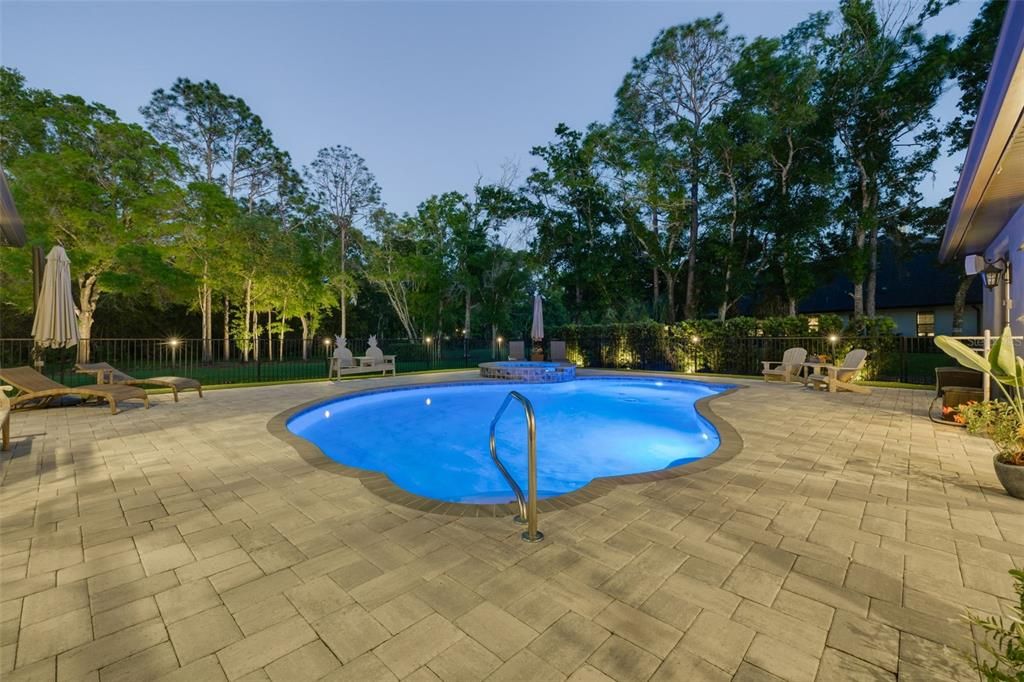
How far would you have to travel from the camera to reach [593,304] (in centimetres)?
2183

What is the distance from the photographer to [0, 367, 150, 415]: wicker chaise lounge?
249 inches

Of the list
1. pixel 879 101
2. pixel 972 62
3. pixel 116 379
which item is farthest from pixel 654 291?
pixel 116 379

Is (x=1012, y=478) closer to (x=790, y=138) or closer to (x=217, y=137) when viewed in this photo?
(x=790, y=138)

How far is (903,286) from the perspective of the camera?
2245 cm

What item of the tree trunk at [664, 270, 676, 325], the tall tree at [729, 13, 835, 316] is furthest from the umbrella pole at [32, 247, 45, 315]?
the tall tree at [729, 13, 835, 316]

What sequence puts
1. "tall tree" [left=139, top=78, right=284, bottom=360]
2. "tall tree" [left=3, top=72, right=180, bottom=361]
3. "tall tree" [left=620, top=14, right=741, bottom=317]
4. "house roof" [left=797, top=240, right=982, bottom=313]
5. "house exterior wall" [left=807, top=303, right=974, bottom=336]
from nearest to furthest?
1. "tall tree" [left=3, top=72, right=180, bottom=361]
2. "tall tree" [left=620, top=14, right=741, bottom=317]
3. "tall tree" [left=139, top=78, right=284, bottom=360]
4. "house roof" [left=797, top=240, right=982, bottom=313]
5. "house exterior wall" [left=807, top=303, right=974, bottom=336]

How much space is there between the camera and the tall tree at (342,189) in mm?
20141

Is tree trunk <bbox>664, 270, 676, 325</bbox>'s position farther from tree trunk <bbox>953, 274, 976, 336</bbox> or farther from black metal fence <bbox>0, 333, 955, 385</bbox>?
tree trunk <bbox>953, 274, 976, 336</bbox>

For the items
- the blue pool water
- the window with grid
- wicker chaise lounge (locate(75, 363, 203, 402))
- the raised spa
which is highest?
the window with grid

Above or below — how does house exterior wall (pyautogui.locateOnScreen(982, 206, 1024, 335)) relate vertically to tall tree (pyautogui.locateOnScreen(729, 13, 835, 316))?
below

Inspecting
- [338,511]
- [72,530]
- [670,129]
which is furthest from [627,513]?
[670,129]

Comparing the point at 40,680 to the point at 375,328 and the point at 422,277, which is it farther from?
the point at 375,328

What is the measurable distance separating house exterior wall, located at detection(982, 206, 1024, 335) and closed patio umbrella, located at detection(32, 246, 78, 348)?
14.5m

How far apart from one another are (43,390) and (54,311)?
4.13 feet
